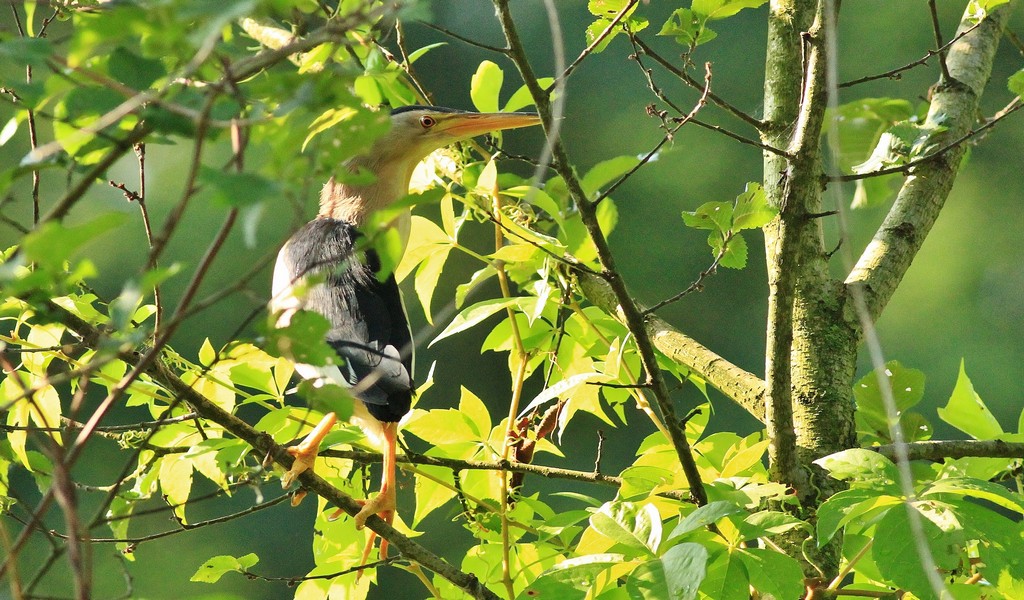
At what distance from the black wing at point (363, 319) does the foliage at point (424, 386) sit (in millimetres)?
100

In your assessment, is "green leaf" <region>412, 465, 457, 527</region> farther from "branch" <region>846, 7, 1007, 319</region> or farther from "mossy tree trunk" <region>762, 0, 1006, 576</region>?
"branch" <region>846, 7, 1007, 319</region>

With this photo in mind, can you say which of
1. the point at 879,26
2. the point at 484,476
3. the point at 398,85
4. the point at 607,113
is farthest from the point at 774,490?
the point at 879,26

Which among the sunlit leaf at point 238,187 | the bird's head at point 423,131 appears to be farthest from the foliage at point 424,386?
the bird's head at point 423,131

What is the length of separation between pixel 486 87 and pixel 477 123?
629 mm

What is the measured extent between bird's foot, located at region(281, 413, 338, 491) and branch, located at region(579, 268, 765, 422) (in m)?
0.40

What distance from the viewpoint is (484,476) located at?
1222 mm

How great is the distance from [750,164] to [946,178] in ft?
14.0

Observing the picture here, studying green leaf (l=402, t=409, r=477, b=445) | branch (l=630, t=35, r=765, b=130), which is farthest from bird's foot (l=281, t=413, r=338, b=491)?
branch (l=630, t=35, r=765, b=130)

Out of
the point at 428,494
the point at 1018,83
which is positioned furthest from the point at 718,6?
the point at 428,494

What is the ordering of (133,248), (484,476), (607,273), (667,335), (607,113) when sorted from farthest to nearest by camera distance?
(607,113)
(133,248)
(667,335)
(484,476)
(607,273)

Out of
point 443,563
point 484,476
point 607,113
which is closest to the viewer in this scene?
point 443,563

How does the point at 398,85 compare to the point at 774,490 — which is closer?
the point at 774,490

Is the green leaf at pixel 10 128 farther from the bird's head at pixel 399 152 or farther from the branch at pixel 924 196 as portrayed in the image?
the bird's head at pixel 399 152

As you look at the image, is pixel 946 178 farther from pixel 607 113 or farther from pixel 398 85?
pixel 607 113
